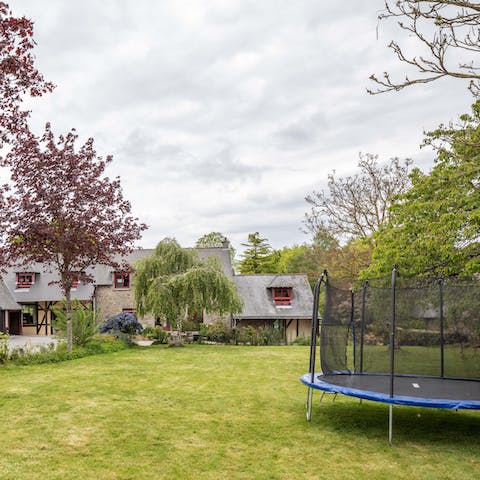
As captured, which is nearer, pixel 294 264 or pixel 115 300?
pixel 115 300

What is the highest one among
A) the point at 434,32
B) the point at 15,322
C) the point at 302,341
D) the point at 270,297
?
the point at 434,32

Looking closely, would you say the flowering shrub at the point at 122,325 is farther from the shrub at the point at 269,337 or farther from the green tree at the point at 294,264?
the green tree at the point at 294,264

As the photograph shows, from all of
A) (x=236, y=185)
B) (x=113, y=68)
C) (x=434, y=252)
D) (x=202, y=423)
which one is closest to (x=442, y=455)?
(x=202, y=423)

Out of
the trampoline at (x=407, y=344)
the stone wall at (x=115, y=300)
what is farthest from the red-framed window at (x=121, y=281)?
the trampoline at (x=407, y=344)

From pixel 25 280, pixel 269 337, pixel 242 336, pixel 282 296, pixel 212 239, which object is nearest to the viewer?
pixel 242 336

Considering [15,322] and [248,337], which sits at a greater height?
[248,337]

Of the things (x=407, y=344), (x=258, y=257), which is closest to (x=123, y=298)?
(x=258, y=257)

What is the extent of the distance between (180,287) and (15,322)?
16.5 metres

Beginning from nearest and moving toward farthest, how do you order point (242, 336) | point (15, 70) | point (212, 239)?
point (15, 70) → point (242, 336) → point (212, 239)

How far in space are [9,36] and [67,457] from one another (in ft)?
17.5

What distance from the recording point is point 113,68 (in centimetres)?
1203

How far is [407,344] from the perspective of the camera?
1044 cm

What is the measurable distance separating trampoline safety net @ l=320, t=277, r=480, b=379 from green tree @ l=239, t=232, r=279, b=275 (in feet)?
129

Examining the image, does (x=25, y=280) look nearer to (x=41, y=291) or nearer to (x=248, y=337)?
(x=41, y=291)
